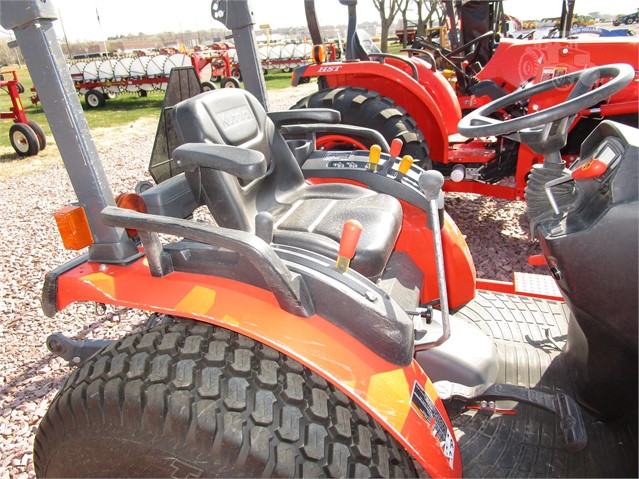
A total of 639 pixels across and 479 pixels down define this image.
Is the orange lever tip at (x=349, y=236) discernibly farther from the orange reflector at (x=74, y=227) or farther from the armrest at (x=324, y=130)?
the armrest at (x=324, y=130)

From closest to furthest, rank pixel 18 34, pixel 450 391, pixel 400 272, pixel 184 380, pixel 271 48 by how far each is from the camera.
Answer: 1. pixel 184 380
2. pixel 18 34
3. pixel 450 391
4. pixel 400 272
5. pixel 271 48

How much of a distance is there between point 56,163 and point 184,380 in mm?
6949

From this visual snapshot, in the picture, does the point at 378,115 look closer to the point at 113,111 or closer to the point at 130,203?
the point at 130,203

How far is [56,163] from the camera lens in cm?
696

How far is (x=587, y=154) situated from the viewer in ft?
4.69

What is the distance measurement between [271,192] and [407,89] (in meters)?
2.00

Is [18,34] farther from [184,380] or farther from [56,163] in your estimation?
[56,163]

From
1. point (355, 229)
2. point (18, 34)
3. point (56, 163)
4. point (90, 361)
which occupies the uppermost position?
point (18, 34)

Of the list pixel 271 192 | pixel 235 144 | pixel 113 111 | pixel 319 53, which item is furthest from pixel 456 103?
pixel 113 111

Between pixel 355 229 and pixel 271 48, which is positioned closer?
pixel 355 229

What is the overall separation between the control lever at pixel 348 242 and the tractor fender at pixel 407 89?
2643 mm

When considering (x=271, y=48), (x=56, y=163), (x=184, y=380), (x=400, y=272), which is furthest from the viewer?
(x=271, y=48)

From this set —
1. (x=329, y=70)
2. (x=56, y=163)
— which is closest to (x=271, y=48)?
(x=56, y=163)

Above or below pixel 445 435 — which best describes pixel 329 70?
above
